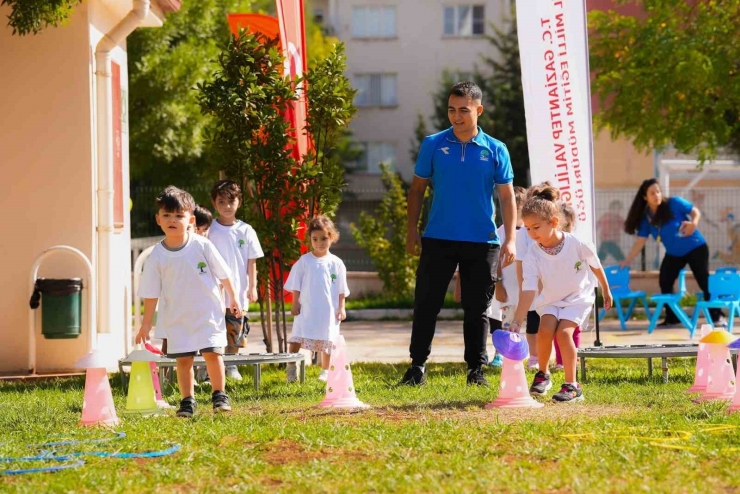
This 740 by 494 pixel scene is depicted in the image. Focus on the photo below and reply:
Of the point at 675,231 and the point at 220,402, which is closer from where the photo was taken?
the point at 220,402

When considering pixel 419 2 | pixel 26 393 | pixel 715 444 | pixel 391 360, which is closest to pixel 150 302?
pixel 26 393

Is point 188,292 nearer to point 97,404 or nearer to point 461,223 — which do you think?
point 97,404

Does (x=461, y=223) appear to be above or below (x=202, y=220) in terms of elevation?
below

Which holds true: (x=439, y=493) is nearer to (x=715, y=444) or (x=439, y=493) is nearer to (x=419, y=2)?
(x=715, y=444)

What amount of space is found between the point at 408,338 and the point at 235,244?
5985mm

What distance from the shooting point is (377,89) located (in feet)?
151

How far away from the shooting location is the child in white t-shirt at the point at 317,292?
9.76 metres

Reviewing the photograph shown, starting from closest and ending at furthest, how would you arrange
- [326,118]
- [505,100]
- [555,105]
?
[326,118] < [555,105] < [505,100]

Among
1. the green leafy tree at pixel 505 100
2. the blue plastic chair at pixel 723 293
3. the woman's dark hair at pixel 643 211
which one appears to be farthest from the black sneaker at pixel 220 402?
the green leafy tree at pixel 505 100

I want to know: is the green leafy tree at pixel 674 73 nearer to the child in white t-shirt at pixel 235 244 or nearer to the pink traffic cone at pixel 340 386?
the child in white t-shirt at pixel 235 244

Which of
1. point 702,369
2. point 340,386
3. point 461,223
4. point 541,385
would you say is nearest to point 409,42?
point 461,223

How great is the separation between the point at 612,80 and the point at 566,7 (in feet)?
34.7

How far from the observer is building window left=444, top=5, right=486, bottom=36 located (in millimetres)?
45469

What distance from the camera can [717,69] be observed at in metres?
19.8
